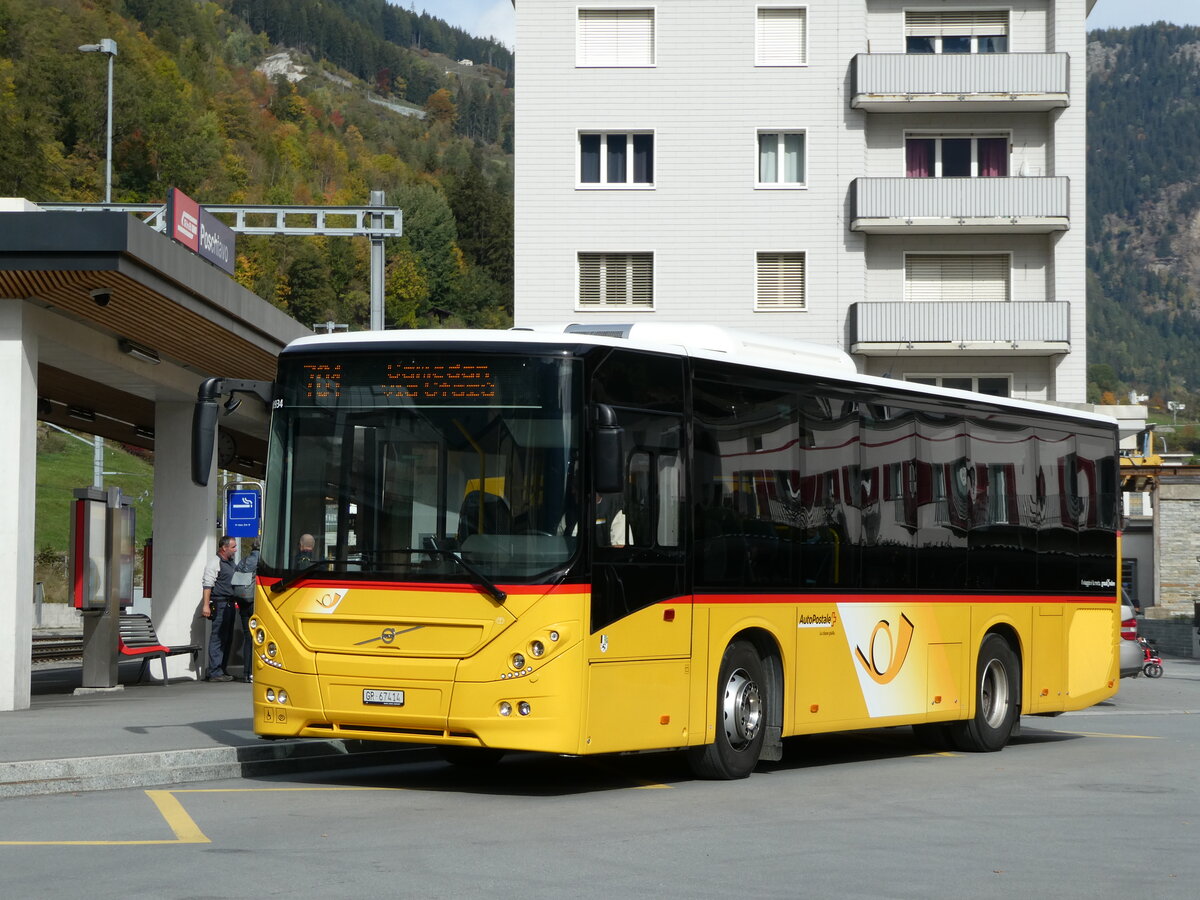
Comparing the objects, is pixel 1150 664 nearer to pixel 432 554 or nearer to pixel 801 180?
pixel 801 180

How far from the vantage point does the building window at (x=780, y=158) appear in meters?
45.0

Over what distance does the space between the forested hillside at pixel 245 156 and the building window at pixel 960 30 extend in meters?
51.7

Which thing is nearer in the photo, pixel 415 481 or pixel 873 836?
pixel 873 836

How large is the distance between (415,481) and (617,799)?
96.4 inches

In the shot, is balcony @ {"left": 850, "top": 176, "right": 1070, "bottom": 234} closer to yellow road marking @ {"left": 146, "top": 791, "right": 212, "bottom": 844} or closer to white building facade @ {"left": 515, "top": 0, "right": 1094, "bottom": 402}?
white building facade @ {"left": 515, "top": 0, "right": 1094, "bottom": 402}

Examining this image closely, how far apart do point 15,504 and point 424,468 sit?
7.96 m

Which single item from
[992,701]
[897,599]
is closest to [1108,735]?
[992,701]

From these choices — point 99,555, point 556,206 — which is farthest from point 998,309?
point 99,555

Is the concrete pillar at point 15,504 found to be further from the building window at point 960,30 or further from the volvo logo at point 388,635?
the building window at point 960,30

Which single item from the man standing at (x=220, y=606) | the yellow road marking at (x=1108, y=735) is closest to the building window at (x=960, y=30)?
the man standing at (x=220, y=606)

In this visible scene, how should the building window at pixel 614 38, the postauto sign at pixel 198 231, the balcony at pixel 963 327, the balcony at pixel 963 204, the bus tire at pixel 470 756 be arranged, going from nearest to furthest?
the bus tire at pixel 470 756, the postauto sign at pixel 198 231, the balcony at pixel 963 327, the balcony at pixel 963 204, the building window at pixel 614 38

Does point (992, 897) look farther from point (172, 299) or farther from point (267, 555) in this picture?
point (172, 299)

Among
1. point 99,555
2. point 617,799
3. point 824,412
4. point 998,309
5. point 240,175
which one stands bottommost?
point 617,799

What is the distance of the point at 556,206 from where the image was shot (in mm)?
44438
